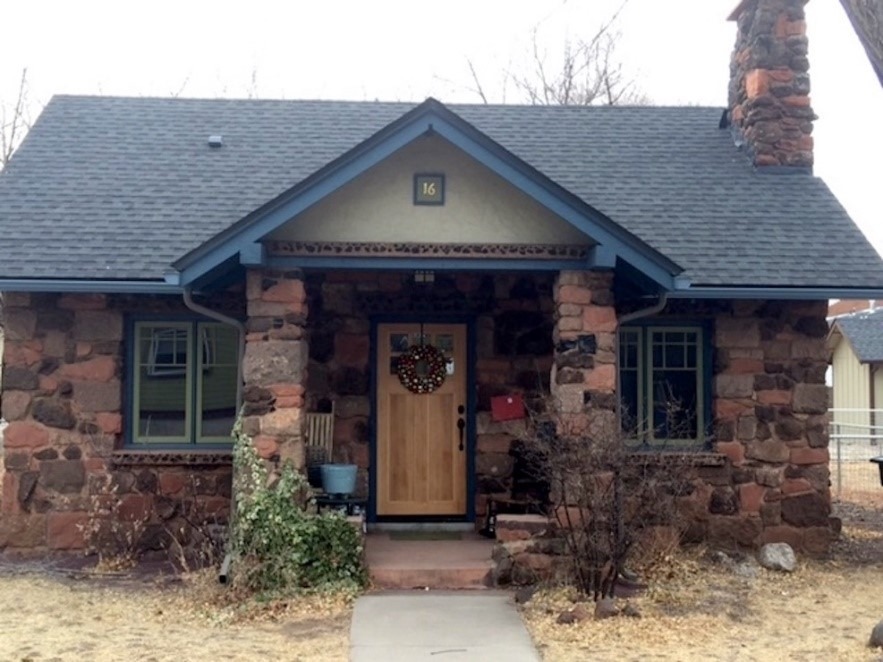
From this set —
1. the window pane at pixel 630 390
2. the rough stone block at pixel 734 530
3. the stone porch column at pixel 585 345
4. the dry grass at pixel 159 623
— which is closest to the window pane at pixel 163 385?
the dry grass at pixel 159 623

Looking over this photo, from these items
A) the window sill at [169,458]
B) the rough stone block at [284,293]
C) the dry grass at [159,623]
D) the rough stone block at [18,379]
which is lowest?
the dry grass at [159,623]

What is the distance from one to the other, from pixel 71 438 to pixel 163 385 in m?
1.02

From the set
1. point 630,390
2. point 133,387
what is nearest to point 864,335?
point 630,390

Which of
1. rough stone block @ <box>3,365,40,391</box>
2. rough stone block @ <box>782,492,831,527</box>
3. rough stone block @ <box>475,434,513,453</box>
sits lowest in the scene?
rough stone block @ <box>782,492,831,527</box>

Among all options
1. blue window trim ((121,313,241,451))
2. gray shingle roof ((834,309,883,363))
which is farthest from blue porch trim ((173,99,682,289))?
gray shingle roof ((834,309,883,363))

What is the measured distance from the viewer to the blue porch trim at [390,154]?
27.9ft

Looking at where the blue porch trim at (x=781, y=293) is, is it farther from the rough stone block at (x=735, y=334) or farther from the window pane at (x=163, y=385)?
the window pane at (x=163, y=385)

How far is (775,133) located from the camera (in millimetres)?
12484

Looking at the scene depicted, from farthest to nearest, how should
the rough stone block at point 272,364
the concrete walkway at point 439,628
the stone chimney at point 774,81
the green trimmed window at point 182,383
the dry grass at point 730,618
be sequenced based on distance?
the stone chimney at point 774,81 → the green trimmed window at point 182,383 → the rough stone block at point 272,364 → the dry grass at point 730,618 → the concrete walkway at point 439,628

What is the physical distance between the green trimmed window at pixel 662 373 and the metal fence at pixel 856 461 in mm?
3464

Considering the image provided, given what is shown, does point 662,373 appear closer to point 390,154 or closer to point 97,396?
point 390,154

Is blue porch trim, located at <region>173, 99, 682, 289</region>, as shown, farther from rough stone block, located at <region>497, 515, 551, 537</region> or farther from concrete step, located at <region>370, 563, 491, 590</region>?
concrete step, located at <region>370, 563, 491, 590</region>

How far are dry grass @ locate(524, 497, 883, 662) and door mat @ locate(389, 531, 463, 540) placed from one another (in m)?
2.21

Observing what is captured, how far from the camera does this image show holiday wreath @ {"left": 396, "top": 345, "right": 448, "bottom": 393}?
10930 mm
